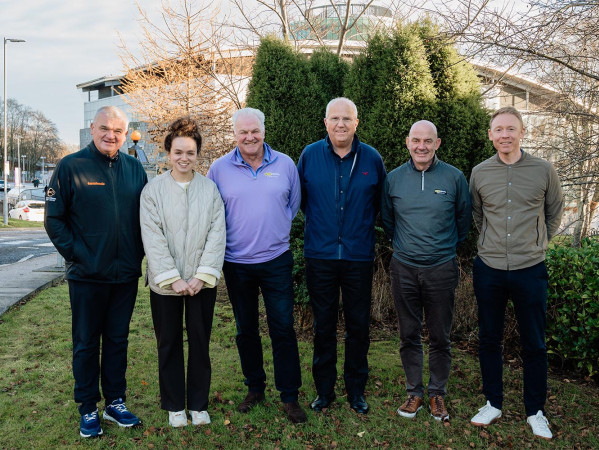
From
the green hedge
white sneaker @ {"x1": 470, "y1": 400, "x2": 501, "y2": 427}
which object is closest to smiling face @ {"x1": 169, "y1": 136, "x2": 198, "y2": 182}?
white sneaker @ {"x1": 470, "y1": 400, "x2": 501, "y2": 427}

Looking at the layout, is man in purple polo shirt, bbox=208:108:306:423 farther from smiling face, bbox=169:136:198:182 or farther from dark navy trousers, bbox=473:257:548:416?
dark navy trousers, bbox=473:257:548:416

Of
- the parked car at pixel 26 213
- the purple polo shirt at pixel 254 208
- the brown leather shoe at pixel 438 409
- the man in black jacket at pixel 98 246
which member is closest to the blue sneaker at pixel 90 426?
the man in black jacket at pixel 98 246

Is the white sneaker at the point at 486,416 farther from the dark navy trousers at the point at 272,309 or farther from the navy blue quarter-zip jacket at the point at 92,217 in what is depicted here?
the navy blue quarter-zip jacket at the point at 92,217

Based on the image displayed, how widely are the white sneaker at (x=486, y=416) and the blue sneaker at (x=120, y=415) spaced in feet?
8.42

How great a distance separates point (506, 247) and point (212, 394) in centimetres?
272

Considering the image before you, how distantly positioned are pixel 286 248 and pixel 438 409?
1736mm

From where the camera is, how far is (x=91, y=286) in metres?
3.47

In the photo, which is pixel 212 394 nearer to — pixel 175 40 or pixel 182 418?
pixel 182 418

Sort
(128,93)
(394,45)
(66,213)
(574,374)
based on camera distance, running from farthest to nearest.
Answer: (128,93) < (394,45) < (574,374) < (66,213)

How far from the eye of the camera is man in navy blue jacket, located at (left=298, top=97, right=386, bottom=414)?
3812 mm

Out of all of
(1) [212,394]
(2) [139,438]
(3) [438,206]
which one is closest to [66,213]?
(2) [139,438]

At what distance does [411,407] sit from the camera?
12.8ft

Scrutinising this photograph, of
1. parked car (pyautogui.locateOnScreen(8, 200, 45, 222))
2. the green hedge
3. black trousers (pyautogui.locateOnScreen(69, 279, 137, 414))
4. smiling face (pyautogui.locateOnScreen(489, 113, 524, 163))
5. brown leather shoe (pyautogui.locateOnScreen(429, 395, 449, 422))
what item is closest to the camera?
black trousers (pyautogui.locateOnScreen(69, 279, 137, 414))

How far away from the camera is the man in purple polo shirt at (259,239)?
370cm
